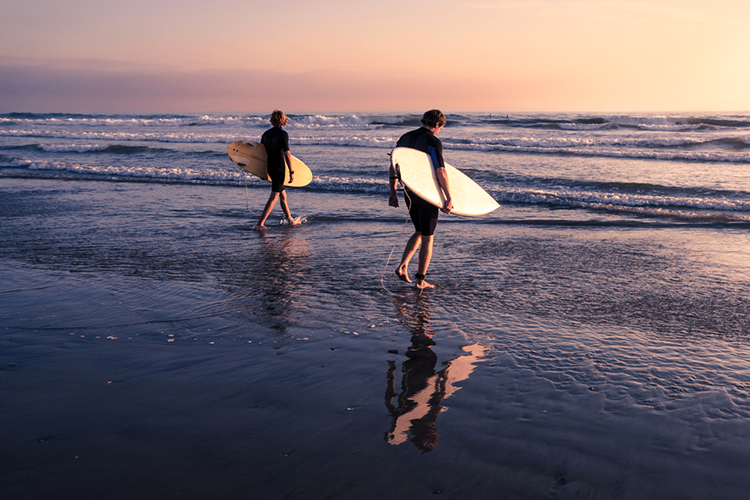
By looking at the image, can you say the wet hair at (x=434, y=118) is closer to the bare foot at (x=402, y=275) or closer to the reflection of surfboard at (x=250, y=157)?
the bare foot at (x=402, y=275)

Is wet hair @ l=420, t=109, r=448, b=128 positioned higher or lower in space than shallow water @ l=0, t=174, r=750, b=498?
higher

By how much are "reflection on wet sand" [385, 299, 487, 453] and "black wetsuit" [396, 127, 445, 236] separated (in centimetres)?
135

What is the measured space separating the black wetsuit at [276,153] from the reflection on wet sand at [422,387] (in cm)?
503

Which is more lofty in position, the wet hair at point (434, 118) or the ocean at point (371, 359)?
the wet hair at point (434, 118)

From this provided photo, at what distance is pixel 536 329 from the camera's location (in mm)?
4074

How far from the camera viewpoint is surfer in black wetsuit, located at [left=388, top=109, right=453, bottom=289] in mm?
4805

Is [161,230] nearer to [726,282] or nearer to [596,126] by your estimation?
[726,282]

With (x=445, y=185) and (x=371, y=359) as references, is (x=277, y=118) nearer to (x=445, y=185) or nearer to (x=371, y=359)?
(x=445, y=185)

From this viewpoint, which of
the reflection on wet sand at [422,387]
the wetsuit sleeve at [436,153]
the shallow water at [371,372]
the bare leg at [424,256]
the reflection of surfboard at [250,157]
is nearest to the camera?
the shallow water at [371,372]

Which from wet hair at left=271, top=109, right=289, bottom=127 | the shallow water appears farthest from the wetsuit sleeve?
wet hair at left=271, top=109, right=289, bottom=127

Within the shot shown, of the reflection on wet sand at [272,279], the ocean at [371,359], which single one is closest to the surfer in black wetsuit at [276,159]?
the ocean at [371,359]

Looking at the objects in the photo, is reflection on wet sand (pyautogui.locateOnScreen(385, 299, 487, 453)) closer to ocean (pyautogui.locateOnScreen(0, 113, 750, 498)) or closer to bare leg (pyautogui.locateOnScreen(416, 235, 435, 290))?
ocean (pyautogui.locateOnScreen(0, 113, 750, 498))

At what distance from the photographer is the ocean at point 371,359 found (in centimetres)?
232

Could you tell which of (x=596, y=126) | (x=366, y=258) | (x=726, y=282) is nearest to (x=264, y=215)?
(x=366, y=258)
